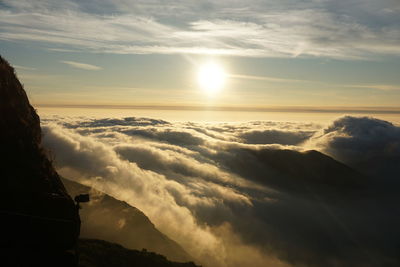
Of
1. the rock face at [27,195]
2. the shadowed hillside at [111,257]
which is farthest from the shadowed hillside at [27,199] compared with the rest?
the shadowed hillside at [111,257]

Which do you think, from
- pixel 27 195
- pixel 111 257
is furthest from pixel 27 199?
pixel 111 257

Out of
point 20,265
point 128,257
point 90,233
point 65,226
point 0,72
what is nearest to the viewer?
point 20,265

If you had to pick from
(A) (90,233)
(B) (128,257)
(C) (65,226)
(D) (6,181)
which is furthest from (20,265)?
(A) (90,233)

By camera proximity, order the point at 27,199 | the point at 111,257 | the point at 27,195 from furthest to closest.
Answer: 1. the point at 111,257
2. the point at 27,195
3. the point at 27,199

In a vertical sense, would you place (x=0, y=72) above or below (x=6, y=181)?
above

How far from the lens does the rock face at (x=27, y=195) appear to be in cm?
3054

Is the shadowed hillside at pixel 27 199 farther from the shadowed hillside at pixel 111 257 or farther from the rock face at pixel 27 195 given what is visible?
the shadowed hillside at pixel 111 257

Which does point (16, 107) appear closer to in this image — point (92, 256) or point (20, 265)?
point (20, 265)

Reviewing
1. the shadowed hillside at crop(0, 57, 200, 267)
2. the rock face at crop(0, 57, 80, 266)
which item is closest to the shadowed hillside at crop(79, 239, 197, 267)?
the shadowed hillside at crop(0, 57, 200, 267)

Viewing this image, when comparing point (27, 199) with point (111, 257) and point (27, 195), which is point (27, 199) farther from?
point (111, 257)

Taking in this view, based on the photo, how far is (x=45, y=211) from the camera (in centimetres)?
3212

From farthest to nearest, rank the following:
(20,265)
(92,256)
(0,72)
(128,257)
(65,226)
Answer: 1. (128,257)
2. (92,256)
3. (0,72)
4. (65,226)
5. (20,265)

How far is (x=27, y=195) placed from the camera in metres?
31.9

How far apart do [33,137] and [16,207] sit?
317 inches
